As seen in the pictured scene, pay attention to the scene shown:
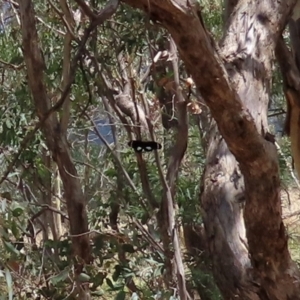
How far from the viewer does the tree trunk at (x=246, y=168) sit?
3.46 ft

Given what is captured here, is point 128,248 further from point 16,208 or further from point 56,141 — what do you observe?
point 16,208

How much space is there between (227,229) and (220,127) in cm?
30

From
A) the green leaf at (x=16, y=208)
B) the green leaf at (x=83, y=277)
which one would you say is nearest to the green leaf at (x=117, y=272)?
the green leaf at (x=83, y=277)

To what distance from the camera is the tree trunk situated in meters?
1.06

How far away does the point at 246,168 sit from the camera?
1.12 meters

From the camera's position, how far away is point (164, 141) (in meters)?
2.29

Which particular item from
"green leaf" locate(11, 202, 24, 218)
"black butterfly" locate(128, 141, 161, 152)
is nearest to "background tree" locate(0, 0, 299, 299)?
"green leaf" locate(11, 202, 24, 218)

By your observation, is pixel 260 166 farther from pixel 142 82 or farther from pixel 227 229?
pixel 142 82

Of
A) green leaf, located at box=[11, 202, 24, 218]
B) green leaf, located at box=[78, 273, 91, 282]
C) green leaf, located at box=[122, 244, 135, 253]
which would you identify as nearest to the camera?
green leaf, located at box=[11, 202, 24, 218]

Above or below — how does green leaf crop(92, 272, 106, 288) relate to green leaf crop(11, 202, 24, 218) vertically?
below

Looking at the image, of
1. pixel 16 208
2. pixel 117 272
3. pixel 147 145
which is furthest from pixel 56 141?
pixel 16 208

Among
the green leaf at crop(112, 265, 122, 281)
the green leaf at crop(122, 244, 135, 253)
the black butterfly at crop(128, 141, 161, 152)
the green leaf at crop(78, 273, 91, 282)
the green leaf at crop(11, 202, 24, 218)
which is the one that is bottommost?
the green leaf at crop(78, 273, 91, 282)

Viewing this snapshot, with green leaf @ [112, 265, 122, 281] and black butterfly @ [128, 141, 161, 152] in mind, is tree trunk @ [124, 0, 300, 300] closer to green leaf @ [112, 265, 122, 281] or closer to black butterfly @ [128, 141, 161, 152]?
black butterfly @ [128, 141, 161, 152]

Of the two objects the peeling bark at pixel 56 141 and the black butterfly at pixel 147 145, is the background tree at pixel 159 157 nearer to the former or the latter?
the peeling bark at pixel 56 141
